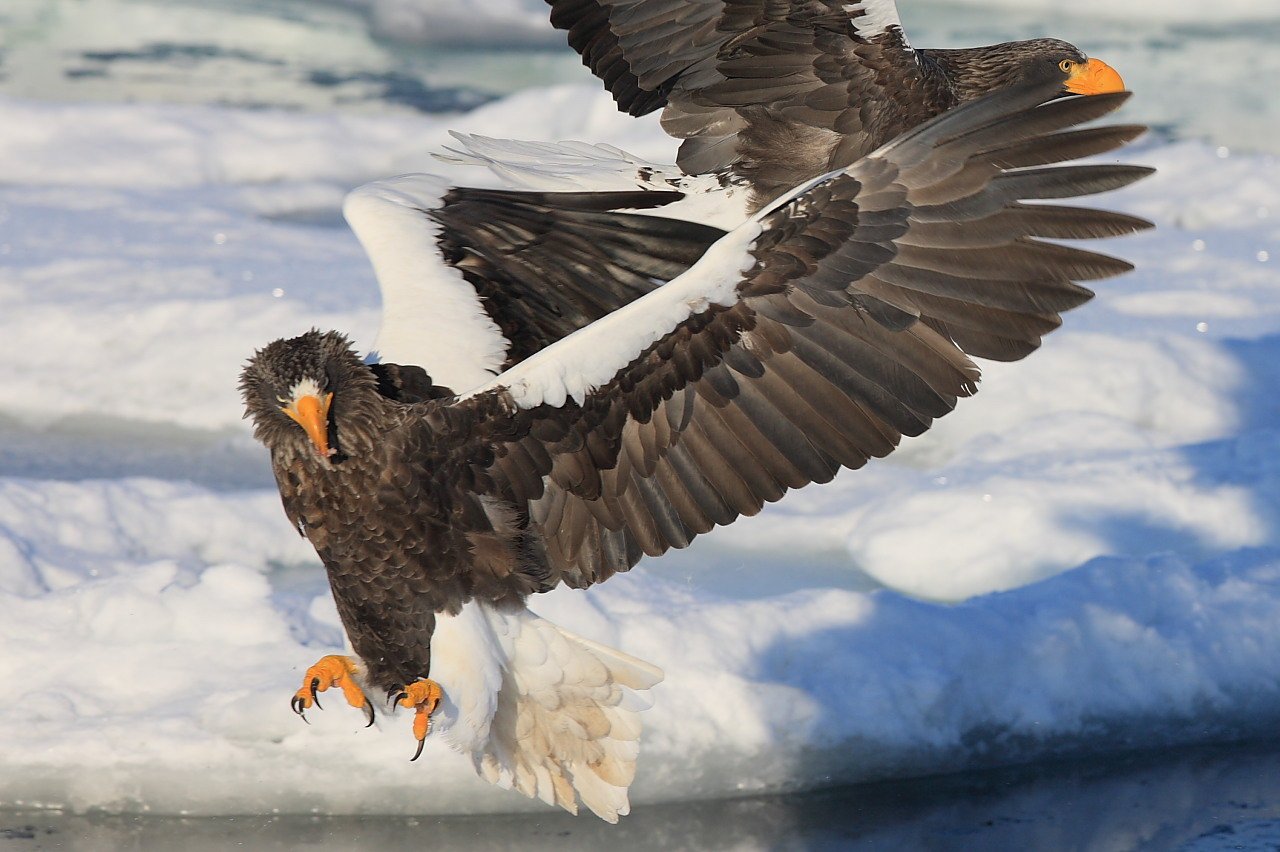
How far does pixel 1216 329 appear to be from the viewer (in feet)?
19.9

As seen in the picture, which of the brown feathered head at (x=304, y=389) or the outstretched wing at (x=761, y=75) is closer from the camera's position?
the brown feathered head at (x=304, y=389)

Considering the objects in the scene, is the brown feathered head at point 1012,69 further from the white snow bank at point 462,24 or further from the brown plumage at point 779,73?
the white snow bank at point 462,24

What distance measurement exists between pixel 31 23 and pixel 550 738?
33.1 ft

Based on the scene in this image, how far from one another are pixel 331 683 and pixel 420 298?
76 centimetres

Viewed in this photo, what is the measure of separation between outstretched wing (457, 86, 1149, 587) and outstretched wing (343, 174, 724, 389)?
44cm

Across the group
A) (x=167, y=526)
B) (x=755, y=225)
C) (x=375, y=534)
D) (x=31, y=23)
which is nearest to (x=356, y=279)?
(x=167, y=526)

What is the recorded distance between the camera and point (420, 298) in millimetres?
3283

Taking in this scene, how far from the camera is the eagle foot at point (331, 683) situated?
3094 mm

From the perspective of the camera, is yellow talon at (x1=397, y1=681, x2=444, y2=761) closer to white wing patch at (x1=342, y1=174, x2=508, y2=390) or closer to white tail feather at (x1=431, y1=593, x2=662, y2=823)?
white tail feather at (x1=431, y1=593, x2=662, y2=823)

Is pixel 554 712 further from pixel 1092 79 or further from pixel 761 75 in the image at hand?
Result: pixel 1092 79

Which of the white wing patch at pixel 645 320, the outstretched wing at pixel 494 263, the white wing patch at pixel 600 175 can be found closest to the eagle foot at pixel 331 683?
the outstretched wing at pixel 494 263

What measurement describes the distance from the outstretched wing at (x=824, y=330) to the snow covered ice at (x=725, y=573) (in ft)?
3.07

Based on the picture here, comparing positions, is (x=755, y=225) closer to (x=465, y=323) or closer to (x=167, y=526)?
(x=465, y=323)

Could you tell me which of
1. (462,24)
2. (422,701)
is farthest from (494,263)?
(462,24)
